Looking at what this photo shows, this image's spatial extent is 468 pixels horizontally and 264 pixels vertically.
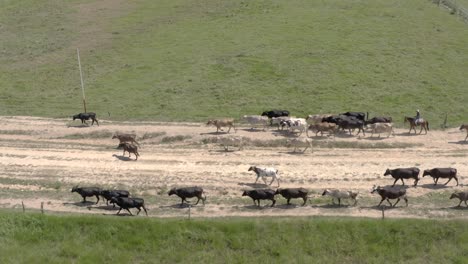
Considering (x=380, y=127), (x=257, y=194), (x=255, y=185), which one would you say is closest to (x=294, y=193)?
(x=257, y=194)

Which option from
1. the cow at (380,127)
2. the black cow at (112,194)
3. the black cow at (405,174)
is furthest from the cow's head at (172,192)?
the cow at (380,127)

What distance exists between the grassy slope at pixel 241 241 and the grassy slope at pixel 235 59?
930 inches

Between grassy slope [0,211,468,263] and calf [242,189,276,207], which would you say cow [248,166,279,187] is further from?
grassy slope [0,211,468,263]

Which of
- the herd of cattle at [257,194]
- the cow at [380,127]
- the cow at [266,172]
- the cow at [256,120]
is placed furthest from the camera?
the cow at [256,120]

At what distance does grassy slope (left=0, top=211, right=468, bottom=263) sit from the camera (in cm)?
3134

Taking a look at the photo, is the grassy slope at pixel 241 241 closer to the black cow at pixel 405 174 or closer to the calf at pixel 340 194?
the calf at pixel 340 194

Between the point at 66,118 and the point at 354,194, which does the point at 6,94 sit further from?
the point at 354,194

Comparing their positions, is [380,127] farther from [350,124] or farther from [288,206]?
[288,206]

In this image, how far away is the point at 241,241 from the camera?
31.8 meters

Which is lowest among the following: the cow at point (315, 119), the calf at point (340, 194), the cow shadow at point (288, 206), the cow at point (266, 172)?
the cow shadow at point (288, 206)

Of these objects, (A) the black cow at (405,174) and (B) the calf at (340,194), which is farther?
(A) the black cow at (405,174)

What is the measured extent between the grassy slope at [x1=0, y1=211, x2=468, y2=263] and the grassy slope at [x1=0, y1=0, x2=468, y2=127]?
23634 millimetres

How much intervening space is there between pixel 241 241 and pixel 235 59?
40.5m

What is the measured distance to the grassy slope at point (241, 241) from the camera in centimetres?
3134
